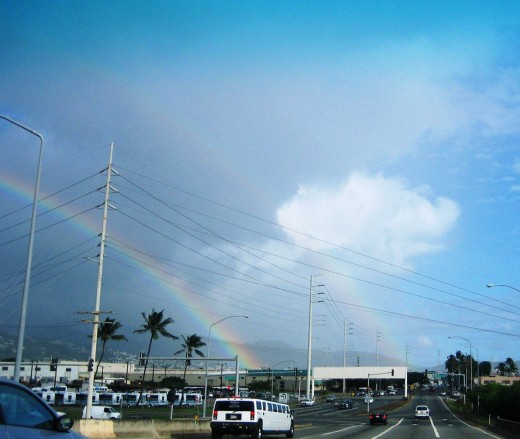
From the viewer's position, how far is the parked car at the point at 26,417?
7.70 metres

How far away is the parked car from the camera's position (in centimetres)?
770

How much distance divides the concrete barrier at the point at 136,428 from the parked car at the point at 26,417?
65.8ft

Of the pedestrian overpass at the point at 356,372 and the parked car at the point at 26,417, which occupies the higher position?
the parked car at the point at 26,417

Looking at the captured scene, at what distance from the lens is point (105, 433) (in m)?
28.9

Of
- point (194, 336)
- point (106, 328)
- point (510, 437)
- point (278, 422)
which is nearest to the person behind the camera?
point (278, 422)

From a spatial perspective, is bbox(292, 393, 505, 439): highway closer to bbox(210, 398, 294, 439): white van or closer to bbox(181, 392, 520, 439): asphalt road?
bbox(181, 392, 520, 439): asphalt road

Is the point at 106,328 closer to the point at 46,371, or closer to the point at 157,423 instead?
the point at 46,371

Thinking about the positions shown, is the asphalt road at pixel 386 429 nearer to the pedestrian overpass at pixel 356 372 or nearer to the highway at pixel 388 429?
the highway at pixel 388 429

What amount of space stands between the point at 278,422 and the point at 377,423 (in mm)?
29566

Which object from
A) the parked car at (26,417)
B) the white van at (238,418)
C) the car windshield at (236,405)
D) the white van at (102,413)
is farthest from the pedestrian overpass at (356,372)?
the parked car at (26,417)

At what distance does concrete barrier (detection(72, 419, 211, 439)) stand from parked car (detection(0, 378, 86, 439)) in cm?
2006

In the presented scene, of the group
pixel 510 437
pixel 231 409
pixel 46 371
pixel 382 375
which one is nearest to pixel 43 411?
pixel 231 409

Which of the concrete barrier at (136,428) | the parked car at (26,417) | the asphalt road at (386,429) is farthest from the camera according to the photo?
the asphalt road at (386,429)

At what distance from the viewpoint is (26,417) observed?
8094 mm
